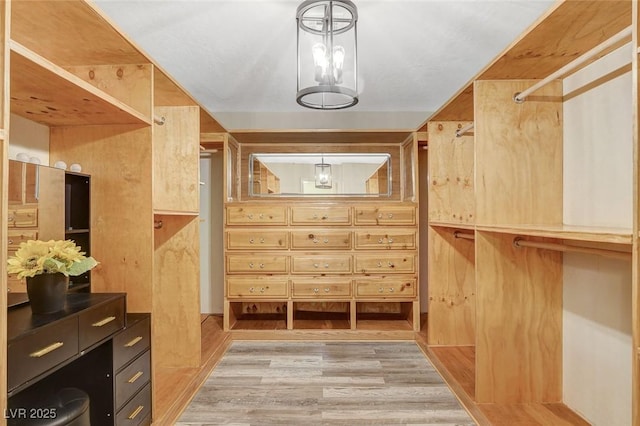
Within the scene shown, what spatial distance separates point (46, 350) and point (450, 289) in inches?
114

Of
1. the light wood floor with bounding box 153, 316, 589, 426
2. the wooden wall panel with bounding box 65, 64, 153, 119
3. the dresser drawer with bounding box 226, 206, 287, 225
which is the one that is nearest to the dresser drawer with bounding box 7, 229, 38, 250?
the wooden wall panel with bounding box 65, 64, 153, 119

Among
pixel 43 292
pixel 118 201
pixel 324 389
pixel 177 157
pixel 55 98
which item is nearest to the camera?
pixel 43 292

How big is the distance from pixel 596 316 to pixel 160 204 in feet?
8.84

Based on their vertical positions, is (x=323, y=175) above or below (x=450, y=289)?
above

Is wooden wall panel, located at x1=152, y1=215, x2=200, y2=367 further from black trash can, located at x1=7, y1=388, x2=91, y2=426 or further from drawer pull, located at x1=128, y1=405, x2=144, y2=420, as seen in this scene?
black trash can, located at x1=7, y1=388, x2=91, y2=426

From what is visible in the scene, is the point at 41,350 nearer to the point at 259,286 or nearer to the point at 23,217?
the point at 23,217

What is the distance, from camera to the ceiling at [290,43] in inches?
81.4

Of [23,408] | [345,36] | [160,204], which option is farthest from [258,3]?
[23,408]

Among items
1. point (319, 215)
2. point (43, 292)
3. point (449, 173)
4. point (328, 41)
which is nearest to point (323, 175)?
point (319, 215)

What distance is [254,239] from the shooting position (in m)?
3.46

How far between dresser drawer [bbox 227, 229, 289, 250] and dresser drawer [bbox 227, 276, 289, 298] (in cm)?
30

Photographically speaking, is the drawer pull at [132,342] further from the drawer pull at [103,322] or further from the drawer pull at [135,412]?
the drawer pull at [135,412]

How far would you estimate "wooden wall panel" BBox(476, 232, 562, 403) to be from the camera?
2.16m

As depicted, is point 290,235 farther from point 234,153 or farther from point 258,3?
point 258,3
